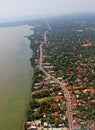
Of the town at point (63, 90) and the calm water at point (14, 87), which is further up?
the town at point (63, 90)

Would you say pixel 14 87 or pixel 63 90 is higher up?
pixel 63 90

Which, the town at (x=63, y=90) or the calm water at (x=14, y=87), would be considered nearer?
the town at (x=63, y=90)

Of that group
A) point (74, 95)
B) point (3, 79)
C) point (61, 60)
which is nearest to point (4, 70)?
point (3, 79)

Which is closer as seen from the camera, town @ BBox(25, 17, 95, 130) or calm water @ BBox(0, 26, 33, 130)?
town @ BBox(25, 17, 95, 130)

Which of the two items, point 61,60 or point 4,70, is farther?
point 61,60

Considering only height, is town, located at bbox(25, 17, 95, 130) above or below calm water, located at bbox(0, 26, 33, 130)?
above

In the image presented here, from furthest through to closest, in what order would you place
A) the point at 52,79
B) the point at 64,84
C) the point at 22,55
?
the point at 22,55
the point at 52,79
the point at 64,84

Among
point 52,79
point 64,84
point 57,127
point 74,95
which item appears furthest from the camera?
point 52,79

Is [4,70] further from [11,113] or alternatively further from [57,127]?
[57,127]

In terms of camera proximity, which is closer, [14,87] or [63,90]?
[63,90]
